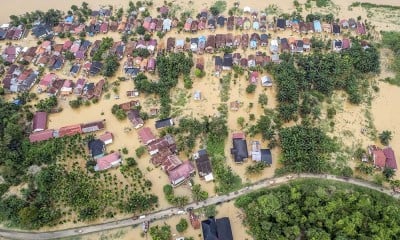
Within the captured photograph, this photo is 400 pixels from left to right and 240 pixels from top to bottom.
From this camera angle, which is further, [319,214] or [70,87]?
[70,87]

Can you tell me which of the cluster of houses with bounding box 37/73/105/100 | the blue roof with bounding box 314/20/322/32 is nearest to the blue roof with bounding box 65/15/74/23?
the cluster of houses with bounding box 37/73/105/100

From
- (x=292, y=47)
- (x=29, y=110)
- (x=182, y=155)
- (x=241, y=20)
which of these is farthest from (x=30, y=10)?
(x=292, y=47)

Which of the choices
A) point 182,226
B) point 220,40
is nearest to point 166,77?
point 220,40

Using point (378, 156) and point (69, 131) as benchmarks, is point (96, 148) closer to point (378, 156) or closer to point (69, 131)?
point (69, 131)

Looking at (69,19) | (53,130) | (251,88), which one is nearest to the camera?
(53,130)

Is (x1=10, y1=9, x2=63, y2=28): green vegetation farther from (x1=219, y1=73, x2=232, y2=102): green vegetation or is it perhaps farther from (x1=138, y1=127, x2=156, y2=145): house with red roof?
(x1=219, y1=73, x2=232, y2=102): green vegetation
